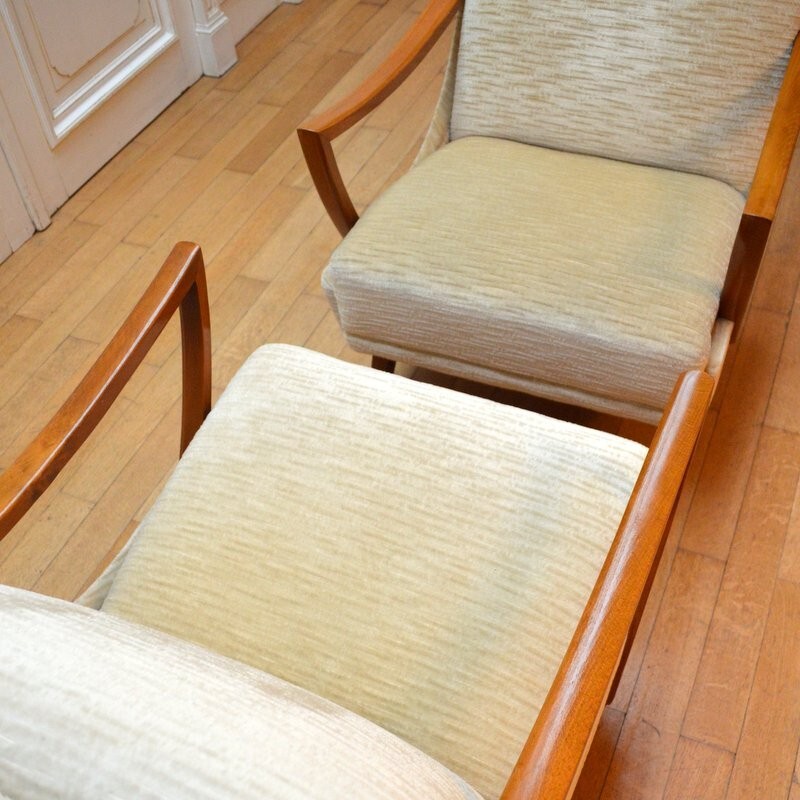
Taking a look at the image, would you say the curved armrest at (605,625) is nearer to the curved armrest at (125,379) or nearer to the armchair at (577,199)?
the armchair at (577,199)

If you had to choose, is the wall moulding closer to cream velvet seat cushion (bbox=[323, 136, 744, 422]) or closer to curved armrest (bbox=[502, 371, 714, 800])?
cream velvet seat cushion (bbox=[323, 136, 744, 422])

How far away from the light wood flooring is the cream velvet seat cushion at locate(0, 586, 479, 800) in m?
0.78

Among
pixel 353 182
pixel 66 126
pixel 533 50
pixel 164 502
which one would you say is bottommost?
pixel 353 182

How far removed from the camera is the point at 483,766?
0.91m

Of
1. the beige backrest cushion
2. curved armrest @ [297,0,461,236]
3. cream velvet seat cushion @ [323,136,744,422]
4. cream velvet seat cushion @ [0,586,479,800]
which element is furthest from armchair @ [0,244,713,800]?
the beige backrest cushion

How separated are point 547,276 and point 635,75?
1.54 ft

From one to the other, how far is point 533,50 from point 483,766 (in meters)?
1.25

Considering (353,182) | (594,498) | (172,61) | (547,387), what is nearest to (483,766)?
(594,498)

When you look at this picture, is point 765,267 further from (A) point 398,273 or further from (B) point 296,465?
(B) point 296,465

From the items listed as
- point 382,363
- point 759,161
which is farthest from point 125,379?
point 759,161

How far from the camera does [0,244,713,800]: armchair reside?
0.60 m

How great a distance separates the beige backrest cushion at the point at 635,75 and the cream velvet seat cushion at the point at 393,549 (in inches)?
28.2

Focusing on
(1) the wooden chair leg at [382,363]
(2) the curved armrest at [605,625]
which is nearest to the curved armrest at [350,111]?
(1) the wooden chair leg at [382,363]

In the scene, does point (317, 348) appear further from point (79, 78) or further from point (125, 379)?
point (79, 78)
